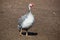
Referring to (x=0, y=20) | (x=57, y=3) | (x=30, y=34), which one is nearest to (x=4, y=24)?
(x=0, y=20)

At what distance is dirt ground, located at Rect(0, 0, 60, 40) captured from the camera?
97.3 inches

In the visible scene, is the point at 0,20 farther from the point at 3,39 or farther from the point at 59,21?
the point at 59,21

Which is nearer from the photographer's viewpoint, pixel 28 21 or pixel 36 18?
pixel 28 21

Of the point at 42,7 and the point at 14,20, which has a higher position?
the point at 42,7

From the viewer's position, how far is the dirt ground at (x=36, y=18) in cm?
247

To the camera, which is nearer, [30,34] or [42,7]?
[30,34]

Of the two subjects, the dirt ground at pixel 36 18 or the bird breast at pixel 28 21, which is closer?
the bird breast at pixel 28 21

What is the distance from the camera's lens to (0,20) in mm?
2516

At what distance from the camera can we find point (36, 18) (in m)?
2.55

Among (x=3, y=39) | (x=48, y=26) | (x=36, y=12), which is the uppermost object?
(x=36, y=12)

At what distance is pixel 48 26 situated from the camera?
8.33 ft

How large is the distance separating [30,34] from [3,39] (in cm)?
31

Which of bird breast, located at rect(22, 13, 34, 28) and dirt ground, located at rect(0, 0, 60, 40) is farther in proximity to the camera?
dirt ground, located at rect(0, 0, 60, 40)

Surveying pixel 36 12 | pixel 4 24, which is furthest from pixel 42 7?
pixel 4 24
